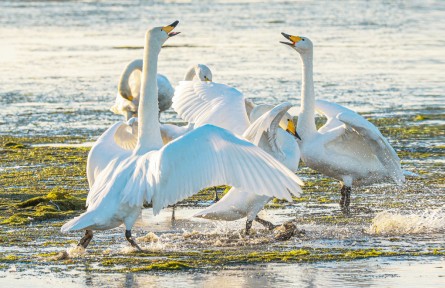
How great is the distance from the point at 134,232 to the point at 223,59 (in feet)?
55.2

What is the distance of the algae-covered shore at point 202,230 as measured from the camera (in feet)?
28.6

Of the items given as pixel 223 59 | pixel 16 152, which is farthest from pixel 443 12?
pixel 16 152

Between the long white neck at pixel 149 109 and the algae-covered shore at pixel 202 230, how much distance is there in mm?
876

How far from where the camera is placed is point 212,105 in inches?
464

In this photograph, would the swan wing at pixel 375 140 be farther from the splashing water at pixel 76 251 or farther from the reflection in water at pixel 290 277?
the splashing water at pixel 76 251

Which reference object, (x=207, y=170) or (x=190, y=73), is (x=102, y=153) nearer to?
(x=207, y=170)

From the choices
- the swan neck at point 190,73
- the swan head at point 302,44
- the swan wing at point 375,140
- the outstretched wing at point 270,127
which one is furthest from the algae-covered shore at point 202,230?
the swan neck at point 190,73

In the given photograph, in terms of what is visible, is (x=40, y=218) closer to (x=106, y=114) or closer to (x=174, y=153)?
(x=174, y=153)

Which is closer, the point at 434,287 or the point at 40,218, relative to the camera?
the point at 434,287

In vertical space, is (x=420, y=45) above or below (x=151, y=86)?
below

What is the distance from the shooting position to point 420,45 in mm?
29516

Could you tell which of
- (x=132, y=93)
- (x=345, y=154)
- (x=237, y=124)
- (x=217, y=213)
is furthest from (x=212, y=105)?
(x=132, y=93)

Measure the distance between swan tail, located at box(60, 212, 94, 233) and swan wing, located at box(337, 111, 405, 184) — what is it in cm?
332

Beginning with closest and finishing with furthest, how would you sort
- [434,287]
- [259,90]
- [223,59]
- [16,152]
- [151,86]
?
[434,287] < [151,86] < [16,152] < [259,90] < [223,59]
